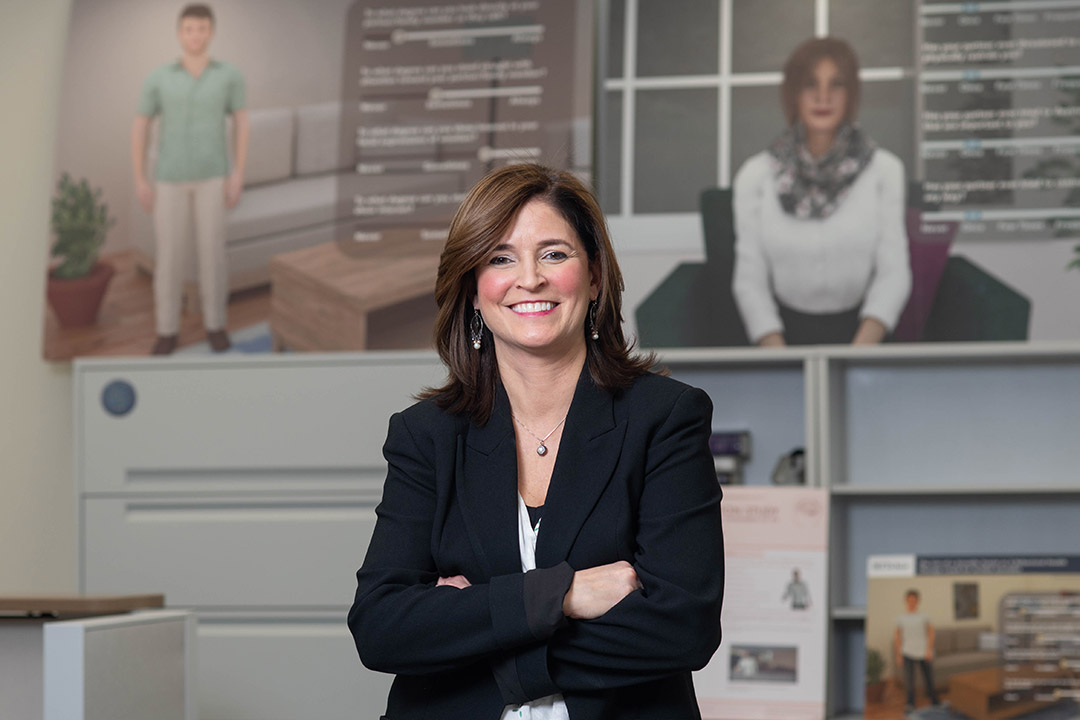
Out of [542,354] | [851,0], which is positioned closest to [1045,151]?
[851,0]

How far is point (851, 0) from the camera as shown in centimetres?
354

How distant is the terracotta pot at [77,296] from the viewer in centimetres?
382

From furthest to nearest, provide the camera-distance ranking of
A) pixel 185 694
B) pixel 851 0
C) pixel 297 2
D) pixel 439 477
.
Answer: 1. pixel 297 2
2. pixel 851 0
3. pixel 185 694
4. pixel 439 477

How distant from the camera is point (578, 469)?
5.42 ft

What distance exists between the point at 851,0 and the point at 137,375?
228 cm

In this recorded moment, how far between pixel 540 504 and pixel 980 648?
74.5 inches

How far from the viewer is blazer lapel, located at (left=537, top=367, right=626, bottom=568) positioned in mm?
1620

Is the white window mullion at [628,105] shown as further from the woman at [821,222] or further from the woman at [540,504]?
the woman at [540,504]

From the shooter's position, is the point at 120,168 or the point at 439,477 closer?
the point at 439,477

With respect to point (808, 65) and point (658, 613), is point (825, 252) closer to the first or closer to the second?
point (808, 65)

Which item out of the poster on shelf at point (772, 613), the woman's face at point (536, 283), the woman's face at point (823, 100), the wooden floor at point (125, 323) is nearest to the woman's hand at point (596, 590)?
the woman's face at point (536, 283)

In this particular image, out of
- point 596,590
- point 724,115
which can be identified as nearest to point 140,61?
point 724,115

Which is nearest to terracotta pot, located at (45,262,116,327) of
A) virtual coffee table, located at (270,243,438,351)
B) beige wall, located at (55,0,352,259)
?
beige wall, located at (55,0,352,259)

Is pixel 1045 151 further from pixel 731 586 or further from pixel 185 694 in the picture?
pixel 185 694
